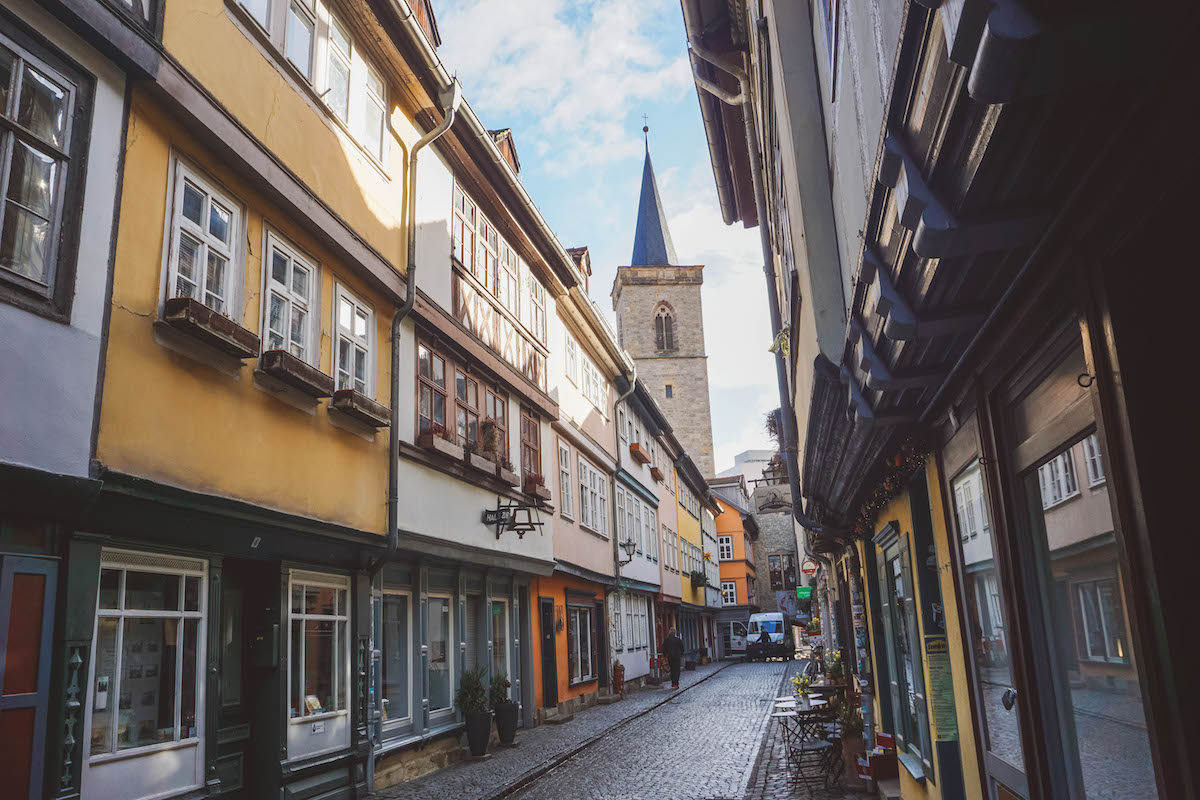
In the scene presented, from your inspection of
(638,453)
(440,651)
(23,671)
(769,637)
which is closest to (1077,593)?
(23,671)

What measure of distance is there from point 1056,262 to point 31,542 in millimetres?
6115

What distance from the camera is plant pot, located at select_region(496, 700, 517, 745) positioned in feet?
48.0

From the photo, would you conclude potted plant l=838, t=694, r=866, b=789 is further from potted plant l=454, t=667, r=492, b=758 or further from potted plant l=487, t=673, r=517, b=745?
potted plant l=487, t=673, r=517, b=745

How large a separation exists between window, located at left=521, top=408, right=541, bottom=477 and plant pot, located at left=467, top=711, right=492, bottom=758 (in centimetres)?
469

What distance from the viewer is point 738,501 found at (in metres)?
69.0

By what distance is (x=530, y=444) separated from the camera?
17.7 meters

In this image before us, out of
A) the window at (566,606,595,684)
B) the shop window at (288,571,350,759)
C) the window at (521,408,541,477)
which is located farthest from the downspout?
the window at (566,606,595,684)

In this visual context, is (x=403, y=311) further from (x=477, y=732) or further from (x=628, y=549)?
(x=628, y=549)

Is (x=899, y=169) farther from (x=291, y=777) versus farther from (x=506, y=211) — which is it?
(x=506, y=211)

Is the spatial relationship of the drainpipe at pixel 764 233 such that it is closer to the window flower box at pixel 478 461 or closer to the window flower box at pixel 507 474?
the window flower box at pixel 478 461

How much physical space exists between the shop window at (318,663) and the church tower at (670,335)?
5426 cm

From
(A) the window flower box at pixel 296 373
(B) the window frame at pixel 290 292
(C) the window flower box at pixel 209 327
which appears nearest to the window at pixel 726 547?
(B) the window frame at pixel 290 292

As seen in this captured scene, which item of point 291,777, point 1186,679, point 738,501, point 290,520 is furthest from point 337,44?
point 738,501

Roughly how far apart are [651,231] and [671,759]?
59007mm
